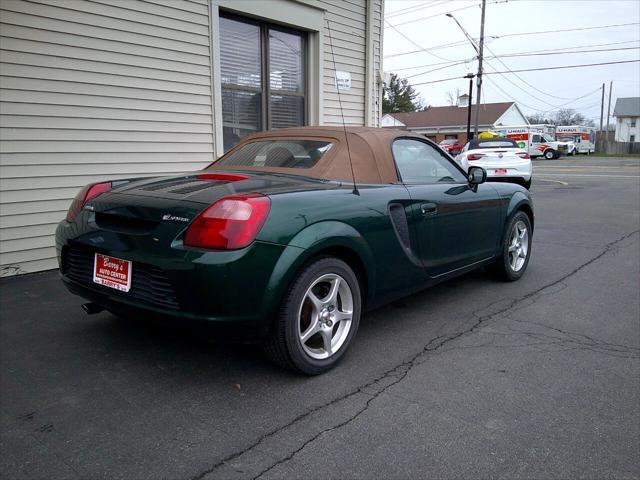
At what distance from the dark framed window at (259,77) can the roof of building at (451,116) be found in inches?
1964

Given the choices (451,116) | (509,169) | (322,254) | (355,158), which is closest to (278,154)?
(355,158)

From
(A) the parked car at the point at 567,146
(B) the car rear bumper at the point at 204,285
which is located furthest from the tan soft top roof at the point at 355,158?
(A) the parked car at the point at 567,146

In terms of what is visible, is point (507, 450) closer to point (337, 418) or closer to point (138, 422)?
point (337, 418)

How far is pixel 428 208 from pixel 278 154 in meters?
1.14

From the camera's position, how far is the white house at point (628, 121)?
74438 millimetres

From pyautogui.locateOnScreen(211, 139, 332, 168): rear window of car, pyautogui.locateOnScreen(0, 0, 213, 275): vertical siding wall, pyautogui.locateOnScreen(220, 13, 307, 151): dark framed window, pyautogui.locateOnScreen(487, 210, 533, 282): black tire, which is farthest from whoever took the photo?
pyautogui.locateOnScreen(220, 13, 307, 151): dark framed window

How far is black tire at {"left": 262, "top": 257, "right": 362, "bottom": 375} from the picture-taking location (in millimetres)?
2824

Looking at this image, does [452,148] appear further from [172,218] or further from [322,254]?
[172,218]

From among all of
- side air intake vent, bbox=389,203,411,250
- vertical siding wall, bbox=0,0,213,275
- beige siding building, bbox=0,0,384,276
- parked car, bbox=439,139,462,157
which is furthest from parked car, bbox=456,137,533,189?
side air intake vent, bbox=389,203,411,250

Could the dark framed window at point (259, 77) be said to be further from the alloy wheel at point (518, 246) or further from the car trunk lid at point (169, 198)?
the car trunk lid at point (169, 198)

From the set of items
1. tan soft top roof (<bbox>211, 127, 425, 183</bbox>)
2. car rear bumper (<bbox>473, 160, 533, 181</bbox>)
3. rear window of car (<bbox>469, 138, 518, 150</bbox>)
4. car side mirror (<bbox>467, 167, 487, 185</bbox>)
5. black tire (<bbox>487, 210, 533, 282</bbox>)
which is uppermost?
rear window of car (<bbox>469, 138, 518, 150</bbox>)

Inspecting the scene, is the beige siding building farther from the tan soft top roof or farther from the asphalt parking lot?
the asphalt parking lot

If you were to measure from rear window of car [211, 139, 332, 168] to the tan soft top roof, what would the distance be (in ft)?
0.17

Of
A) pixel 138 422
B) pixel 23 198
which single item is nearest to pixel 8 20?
pixel 23 198
